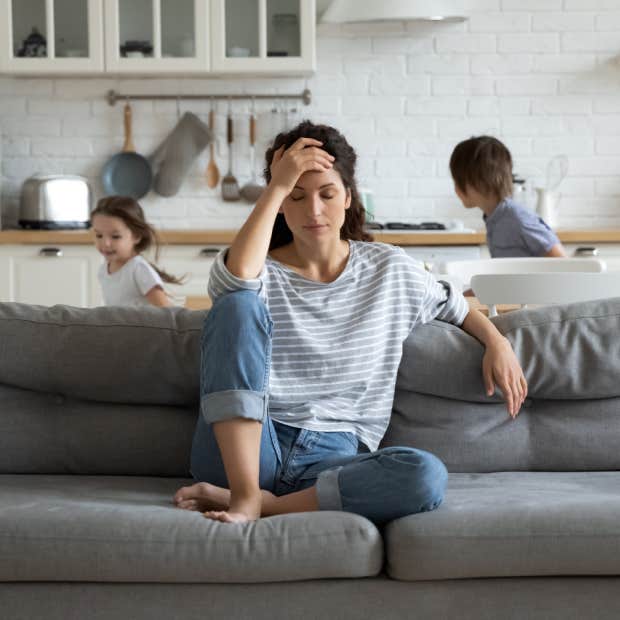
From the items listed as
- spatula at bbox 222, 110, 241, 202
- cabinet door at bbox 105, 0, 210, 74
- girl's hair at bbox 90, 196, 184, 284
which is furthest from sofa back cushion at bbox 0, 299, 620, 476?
spatula at bbox 222, 110, 241, 202

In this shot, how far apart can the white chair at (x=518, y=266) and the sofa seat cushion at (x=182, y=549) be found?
64.7 inches

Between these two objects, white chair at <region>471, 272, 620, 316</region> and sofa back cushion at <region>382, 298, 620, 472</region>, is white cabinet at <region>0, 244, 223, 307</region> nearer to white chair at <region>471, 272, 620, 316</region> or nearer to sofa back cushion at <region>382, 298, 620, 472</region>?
white chair at <region>471, 272, 620, 316</region>

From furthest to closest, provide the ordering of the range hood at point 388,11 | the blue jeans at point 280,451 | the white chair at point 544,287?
the range hood at point 388,11 → the white chair at point 544,287 → the blue jeans at point 280,451

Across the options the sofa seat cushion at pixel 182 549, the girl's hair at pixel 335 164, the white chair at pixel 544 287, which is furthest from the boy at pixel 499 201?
the sofa seat cushion at pixel 182 549

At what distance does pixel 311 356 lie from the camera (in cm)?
221

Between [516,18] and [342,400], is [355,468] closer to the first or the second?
[342,400]

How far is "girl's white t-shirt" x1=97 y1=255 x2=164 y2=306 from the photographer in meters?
3.79

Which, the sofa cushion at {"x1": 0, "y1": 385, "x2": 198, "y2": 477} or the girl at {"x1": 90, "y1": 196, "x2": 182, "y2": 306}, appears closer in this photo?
the sofa cushion at {"x1": 0, "y1": 385, "x2": 198, "y2": 477}

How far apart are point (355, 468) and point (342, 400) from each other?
0.25 metres

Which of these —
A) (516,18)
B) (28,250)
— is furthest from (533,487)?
(516,18)

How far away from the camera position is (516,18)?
17.5 ft

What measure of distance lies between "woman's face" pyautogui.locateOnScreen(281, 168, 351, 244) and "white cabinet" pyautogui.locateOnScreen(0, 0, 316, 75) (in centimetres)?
301

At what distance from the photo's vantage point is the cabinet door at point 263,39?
16.8 ft

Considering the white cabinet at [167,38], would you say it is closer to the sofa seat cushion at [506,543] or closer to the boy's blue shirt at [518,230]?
the boy's blue shirt at [518,230]
